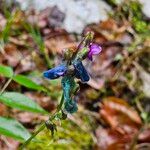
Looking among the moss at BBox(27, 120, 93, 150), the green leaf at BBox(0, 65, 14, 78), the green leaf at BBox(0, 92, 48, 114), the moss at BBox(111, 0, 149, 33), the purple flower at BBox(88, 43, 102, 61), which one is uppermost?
the moss at BBox(111, 0, 149, 33)

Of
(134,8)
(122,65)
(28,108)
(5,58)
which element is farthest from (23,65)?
(28,108)

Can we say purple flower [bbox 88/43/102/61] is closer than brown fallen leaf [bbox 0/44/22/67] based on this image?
Yes

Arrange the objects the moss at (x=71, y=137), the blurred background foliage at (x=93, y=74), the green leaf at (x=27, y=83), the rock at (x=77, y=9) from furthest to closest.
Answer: the rock at (x=77, y=9) < the blurred background foliage at (x=93, y=74) < the moss at (x=71, y=137) < the green leaf at (x=27, y=83)

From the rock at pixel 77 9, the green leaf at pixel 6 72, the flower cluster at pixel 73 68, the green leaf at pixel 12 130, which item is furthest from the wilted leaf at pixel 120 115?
the flower cluster at pixel 73 68

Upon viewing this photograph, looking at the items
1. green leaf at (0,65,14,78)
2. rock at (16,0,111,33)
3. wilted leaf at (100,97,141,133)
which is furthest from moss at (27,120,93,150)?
rock at (16,0,111,33)

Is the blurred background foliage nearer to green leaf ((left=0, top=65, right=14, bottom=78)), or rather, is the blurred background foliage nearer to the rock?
the rock

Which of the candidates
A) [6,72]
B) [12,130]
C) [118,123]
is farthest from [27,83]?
[118,123]

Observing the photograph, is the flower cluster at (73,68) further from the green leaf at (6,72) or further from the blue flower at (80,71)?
the green leaf at (6,72)

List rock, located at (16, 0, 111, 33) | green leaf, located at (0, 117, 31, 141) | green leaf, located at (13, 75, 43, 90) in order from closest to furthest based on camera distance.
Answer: green leaf, located at (0, 117, 31, 141), green leaf, located at (13, 75, 43, 90), rock, located at (16, 0, 111, 33)
